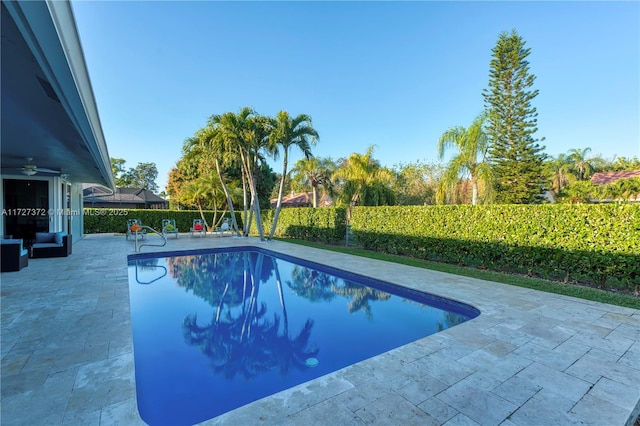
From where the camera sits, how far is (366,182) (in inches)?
770

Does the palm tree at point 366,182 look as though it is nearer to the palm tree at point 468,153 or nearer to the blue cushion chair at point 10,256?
the palm tree at point 468,153

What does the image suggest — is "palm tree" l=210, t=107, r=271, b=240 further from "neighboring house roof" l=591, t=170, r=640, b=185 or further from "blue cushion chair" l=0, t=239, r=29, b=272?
"neighboring house roof" l=591, t=170, r=640, b=185

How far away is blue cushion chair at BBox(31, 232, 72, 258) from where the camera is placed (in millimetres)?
8422

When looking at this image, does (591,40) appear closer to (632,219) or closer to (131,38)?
(632,219)

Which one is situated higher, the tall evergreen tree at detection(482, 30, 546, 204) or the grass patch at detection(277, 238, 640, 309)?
the tall evergreen tree at detection(482, 30, 546, 204)

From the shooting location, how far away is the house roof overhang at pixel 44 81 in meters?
1.70

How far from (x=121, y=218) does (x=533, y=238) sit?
19818 millimetres

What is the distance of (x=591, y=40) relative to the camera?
393 inches

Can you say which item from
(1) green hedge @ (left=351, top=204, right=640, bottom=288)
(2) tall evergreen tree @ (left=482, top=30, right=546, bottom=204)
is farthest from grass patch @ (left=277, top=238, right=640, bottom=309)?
(2) tall evergreen tree @ (left=482, top=30, right=546, bottom=204)

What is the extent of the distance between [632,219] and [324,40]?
1159 centimetres

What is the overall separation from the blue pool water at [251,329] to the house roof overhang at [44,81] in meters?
2.90

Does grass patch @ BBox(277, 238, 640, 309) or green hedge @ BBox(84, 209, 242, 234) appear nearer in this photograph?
grass patch @ BBox(277, 238, 640, 309)

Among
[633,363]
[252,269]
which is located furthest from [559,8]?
[252,269]

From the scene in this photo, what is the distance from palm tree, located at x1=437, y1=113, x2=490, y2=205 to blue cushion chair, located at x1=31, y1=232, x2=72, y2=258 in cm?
1538
